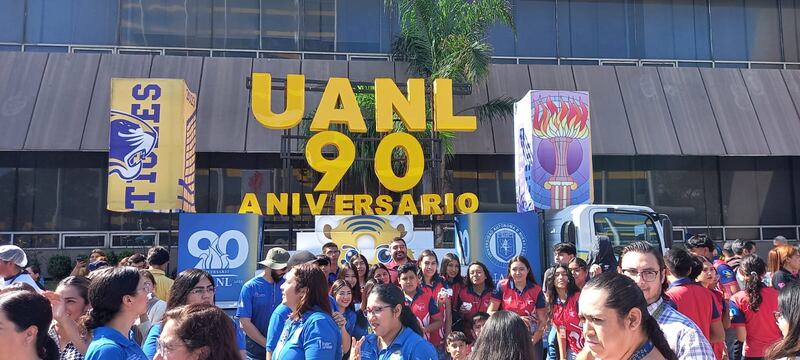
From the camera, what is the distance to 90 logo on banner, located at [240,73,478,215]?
13992 millimetres

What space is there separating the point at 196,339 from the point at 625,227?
35.3ft

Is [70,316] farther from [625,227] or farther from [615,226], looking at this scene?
[625,227]

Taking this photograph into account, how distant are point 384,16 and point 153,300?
16633 mm

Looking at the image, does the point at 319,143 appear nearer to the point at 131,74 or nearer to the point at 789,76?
the point at 131,74

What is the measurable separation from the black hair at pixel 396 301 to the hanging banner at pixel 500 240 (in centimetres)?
740

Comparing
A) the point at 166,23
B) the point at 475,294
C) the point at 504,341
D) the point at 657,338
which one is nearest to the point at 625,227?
the point at 475,294

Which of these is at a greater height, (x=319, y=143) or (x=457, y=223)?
(x=319, y=143)

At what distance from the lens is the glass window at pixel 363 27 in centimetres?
2091

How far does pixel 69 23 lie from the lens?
20.1 metres

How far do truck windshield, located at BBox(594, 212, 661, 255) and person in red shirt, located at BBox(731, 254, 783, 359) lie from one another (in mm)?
5804

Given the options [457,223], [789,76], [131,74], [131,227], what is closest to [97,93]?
[131,74]

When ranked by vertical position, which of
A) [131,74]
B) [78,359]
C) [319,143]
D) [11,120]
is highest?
[131,74]

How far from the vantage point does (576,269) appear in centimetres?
695

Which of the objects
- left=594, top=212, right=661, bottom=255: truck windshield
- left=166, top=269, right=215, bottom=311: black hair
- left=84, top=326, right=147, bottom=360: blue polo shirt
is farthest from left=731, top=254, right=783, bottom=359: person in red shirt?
left=594, top=212, right=661, bottom=255: truck windshield
